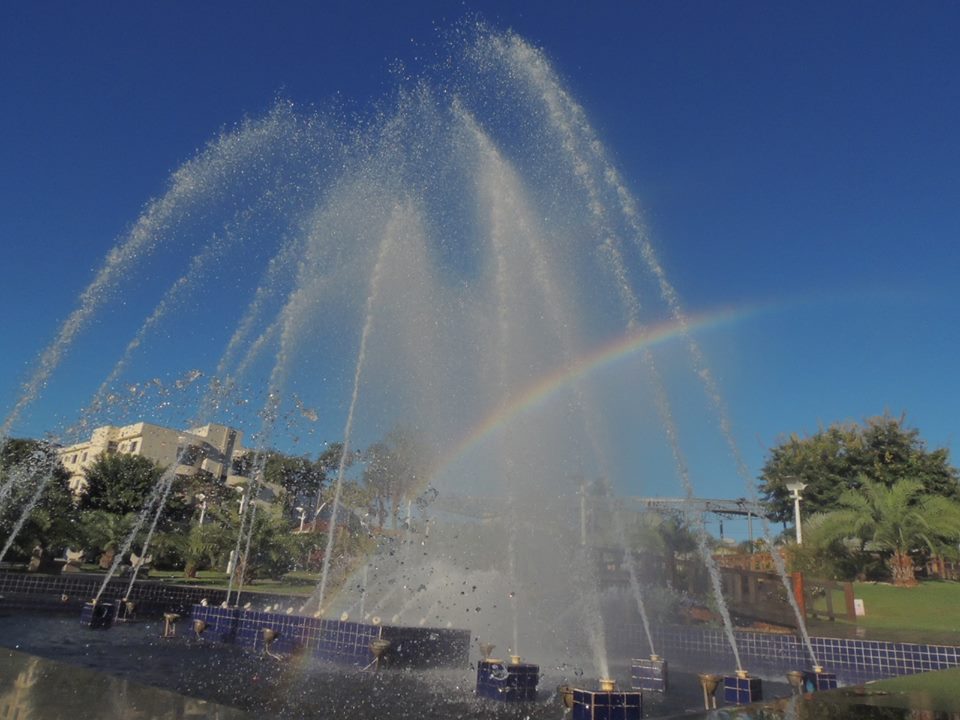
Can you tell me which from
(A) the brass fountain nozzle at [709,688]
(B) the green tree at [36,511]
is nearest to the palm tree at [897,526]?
(A) the brass fountain nozzle at [709,688]

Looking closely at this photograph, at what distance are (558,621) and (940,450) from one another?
35.0 metres

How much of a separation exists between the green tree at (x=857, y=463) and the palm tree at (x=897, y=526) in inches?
463

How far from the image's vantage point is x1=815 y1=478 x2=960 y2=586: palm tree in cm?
2277

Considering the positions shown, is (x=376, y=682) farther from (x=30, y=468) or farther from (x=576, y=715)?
(x=30, y=468)

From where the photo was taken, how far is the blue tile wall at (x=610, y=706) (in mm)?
5711

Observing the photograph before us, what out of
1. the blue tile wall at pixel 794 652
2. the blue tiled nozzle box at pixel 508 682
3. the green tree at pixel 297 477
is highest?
the green tree at pixel 297 477

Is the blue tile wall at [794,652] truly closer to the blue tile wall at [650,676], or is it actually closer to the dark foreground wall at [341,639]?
the blue tile wall at [650,676]

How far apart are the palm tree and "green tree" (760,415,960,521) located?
1177 cm

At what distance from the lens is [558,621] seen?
13656mm

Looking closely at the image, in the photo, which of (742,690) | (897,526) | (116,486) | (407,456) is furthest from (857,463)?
(116,486)

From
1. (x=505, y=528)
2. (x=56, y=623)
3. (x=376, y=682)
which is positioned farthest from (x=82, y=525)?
(x=376, y=682)

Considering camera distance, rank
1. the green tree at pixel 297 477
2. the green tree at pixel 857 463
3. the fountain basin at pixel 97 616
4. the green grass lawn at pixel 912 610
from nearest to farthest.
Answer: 1. the fountain basin at pixel 97 616
2. the green grass lawn at pixel 912 610
3. the green tree at pixel 857 463
4. the green tree at pixel 297 477

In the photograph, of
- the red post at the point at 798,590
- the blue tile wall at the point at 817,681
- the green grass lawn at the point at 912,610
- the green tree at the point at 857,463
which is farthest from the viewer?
the green tree at the point at 857,463

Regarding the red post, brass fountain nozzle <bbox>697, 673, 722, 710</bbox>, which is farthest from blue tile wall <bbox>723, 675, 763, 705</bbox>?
the red post
